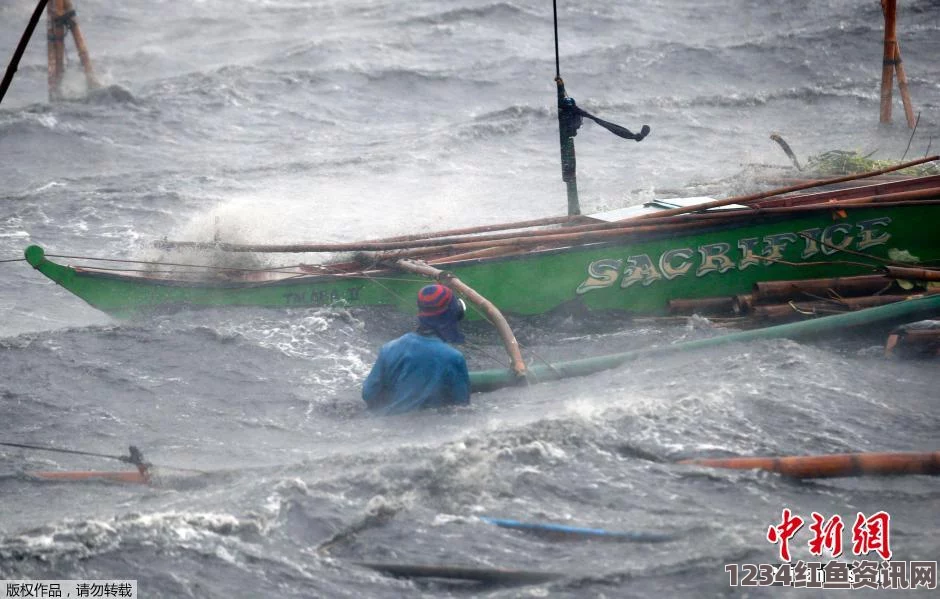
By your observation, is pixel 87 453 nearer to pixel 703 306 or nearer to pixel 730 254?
pixel 703 306

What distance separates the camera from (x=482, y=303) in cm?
773

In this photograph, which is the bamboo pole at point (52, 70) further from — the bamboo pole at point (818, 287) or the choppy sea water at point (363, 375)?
the bamboo pole at point (818, 287)

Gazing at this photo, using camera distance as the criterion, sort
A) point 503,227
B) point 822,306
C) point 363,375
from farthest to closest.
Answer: point 503,227, point 822,306, point 363,375

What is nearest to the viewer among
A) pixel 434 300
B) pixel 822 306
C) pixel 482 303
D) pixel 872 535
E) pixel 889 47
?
pixel 872 535

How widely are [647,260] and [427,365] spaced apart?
305cm

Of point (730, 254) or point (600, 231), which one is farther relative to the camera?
point (730, 254)

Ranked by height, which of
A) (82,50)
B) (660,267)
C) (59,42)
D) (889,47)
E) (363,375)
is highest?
(59,42)

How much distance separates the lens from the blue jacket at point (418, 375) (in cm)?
659

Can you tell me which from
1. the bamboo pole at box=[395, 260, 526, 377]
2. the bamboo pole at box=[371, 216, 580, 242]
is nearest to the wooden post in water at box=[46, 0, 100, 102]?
the bamboo pole at box=[371, 216, 580, 242]

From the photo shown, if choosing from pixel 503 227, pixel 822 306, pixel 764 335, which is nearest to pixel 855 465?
pixel 764 335

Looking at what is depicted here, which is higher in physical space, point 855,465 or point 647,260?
point 647,260

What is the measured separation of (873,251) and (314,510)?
605 cm

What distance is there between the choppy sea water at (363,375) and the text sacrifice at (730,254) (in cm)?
48

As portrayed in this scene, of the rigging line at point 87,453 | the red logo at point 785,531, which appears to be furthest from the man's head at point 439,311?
the red logo at point 785,531
